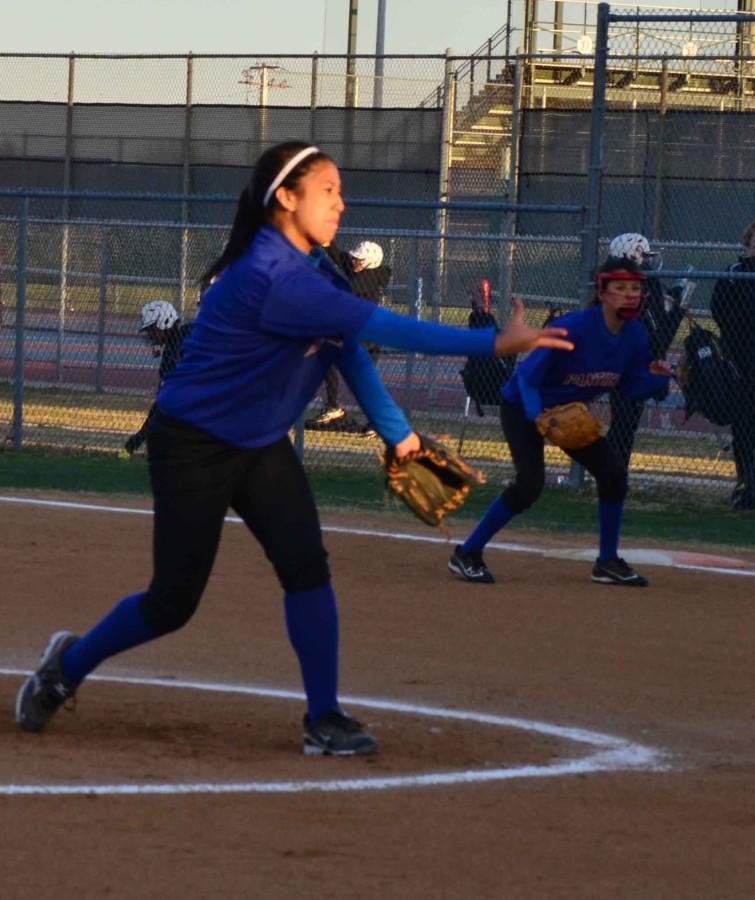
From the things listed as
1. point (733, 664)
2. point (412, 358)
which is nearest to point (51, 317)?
point (412, 358)

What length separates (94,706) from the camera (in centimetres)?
655

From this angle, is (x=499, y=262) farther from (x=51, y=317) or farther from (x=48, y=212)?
(x=48, y=212)

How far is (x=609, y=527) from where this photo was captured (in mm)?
9508

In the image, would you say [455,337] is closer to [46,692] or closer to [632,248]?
[46,692]

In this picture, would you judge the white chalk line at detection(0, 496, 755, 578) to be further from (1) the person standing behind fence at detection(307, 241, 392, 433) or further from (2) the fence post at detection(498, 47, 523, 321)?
(2) the fence post at detection(498, 47, 523, 321)

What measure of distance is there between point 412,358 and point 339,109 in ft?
27.2

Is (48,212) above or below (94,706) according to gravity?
above

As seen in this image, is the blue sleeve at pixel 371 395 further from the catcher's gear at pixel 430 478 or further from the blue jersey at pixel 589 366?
the blue jersey at pixel 589 366

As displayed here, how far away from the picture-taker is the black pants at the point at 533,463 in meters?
9.52

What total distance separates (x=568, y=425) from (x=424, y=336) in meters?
3.88

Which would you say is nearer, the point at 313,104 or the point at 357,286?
the point at 357,286

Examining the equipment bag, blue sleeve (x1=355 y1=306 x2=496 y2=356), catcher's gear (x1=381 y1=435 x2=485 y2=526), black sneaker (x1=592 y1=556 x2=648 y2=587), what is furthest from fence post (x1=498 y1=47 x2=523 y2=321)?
blue sleeve (x1=355 y1=306 x2=496 y2=356)

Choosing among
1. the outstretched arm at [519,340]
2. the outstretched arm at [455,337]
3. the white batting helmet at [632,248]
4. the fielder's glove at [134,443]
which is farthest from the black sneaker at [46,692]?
the fielder's glove at [134,443]

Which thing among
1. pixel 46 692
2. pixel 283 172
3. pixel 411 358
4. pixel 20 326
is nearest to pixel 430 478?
pixel 283 172
